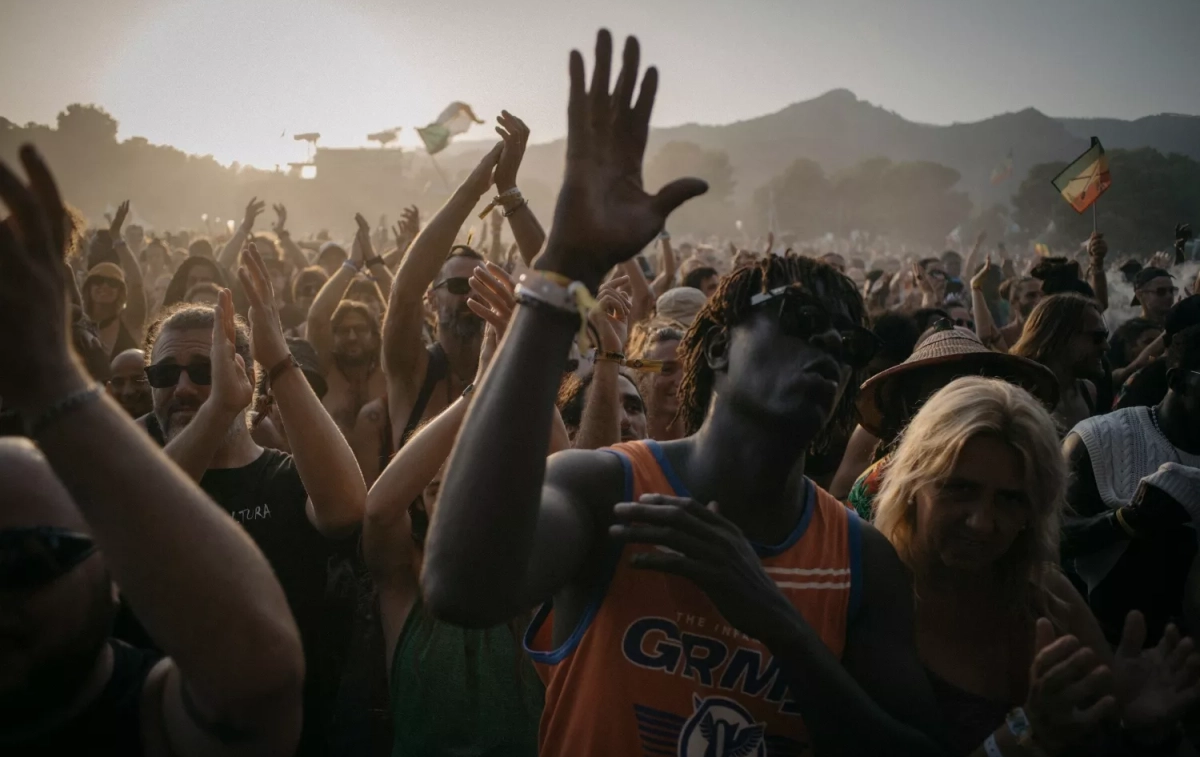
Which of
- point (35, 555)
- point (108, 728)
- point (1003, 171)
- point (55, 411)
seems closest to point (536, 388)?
point (55, 411)

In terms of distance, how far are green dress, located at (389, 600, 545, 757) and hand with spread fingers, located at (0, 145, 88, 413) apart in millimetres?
1876

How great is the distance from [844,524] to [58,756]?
1.63 m

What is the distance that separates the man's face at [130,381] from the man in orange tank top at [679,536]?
10.6 feet

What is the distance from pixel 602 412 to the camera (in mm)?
3166

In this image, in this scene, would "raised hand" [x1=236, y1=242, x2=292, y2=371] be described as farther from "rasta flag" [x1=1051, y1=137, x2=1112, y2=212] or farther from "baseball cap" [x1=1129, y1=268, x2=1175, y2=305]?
"rasta flag" [x1=1051, y1=137, x2=1112, y2=212]

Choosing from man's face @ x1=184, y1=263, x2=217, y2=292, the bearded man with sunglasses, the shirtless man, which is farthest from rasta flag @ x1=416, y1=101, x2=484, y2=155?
the bearded man with sunglasses

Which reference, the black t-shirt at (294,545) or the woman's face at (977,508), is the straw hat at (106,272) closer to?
the black t-shirt at (294,545)

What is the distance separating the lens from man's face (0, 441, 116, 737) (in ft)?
4.24

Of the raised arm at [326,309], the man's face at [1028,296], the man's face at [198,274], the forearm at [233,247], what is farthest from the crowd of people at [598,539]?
the forearm at [233,247]

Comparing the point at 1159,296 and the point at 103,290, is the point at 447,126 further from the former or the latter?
the point at 1159,296

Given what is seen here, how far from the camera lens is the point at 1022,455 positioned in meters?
2.59

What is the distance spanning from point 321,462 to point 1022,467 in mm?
2215

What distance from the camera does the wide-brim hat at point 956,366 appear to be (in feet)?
12.1

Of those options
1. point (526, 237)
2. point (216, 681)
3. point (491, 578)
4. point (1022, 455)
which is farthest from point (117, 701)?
point (526, 237)
